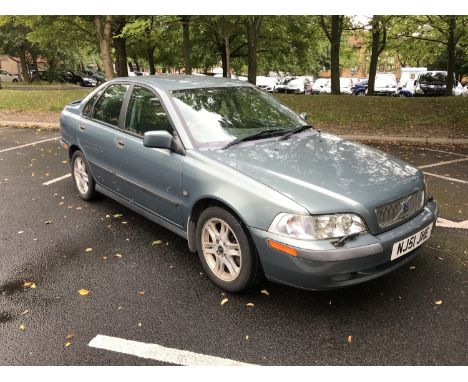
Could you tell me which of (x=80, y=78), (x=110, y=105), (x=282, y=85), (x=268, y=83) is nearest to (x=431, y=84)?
(x=282, y=85)

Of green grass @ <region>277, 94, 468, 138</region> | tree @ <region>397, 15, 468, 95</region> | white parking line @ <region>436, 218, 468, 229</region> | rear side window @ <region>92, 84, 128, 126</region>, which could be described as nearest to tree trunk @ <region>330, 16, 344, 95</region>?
tree @ <region>397, 15, 468, 95</region>

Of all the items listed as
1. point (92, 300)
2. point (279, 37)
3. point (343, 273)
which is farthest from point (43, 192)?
point (279, 37)

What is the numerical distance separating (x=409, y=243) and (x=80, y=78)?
130 ft

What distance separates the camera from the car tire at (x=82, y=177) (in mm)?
5293

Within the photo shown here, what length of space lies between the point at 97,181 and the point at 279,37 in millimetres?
22199

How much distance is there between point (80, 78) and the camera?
126ft

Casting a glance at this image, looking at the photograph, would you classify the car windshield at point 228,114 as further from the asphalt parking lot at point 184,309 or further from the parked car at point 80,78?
the parked car at point 80,78

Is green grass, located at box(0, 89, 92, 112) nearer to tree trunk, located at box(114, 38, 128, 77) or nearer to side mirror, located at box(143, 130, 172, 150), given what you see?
tree trunk, located at box(114, 38, 128, 77)

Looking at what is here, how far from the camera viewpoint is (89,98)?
5.25 meters

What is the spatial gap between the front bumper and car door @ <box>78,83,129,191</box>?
223cm

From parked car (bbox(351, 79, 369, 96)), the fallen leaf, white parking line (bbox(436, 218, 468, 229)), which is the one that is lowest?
parked car (bbox(351, 79, 369, 96))

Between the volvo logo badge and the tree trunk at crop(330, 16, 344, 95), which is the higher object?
the tree trunk at crop(330, 16, 344, 95)

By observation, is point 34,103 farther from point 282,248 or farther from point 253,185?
point 282,248

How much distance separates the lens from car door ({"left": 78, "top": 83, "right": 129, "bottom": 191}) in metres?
4.58
